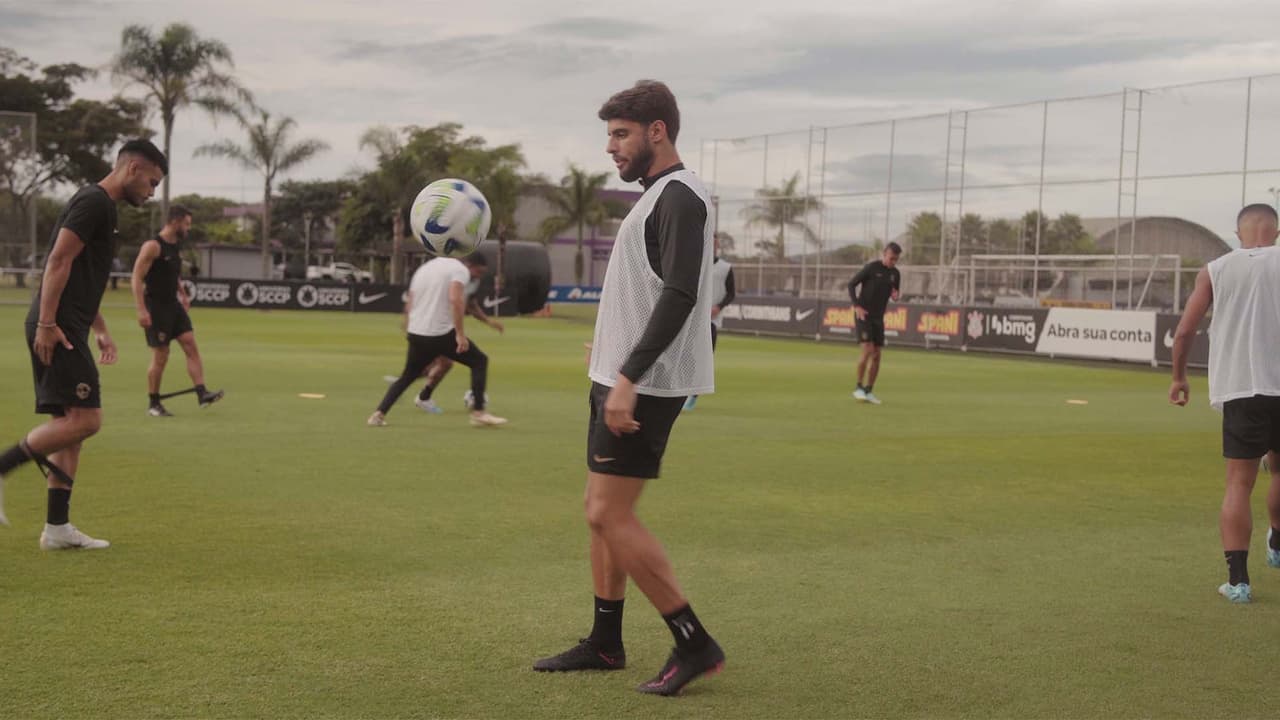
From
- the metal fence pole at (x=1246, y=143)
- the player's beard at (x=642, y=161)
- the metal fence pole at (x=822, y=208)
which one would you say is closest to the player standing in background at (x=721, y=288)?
the player's beard at (x=642, y=161)

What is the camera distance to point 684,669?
4.57 metres

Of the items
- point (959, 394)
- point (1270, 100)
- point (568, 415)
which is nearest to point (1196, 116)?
point (1270, 100)

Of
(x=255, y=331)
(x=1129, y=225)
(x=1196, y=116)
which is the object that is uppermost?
(x=1196, y=116)

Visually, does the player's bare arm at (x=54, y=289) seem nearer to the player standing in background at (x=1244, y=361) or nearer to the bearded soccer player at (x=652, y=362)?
the bearded soccer player at (x=652, y=362)

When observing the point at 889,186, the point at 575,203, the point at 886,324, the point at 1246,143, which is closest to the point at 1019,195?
the point at 889,186

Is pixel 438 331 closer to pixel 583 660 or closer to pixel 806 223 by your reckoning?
pixel 583 660

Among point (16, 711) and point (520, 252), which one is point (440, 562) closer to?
point (16, 711)

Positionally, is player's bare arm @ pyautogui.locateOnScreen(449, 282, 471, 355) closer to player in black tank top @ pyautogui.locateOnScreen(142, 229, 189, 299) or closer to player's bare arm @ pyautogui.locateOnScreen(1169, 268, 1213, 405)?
player in black tank top @ pyautogui.locateOnScreen(142, 229, 189, 299)

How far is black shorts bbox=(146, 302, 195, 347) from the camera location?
12.9 meters

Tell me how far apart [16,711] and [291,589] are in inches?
70.7

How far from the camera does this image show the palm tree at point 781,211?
4028cm

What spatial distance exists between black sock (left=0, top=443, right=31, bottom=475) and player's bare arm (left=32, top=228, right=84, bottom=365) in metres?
0.51

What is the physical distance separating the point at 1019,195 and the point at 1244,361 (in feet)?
100

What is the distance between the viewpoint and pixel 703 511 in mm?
8258
